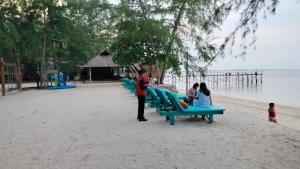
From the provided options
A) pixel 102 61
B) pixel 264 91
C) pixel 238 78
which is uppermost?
pixel 102 61

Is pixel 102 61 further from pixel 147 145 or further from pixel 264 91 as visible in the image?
pixel 147 145

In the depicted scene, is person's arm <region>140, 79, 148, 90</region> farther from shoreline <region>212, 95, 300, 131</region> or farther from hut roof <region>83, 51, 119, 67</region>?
hut roof <region>83, 51, 119, 67</region>

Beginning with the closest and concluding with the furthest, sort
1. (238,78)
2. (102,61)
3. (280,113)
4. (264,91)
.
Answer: (280,113) < (102,61) < (264,91) < (238,78)

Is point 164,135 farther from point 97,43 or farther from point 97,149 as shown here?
point 97,43

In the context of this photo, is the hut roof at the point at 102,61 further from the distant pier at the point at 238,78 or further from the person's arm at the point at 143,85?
the person's arm at the point at 143,85

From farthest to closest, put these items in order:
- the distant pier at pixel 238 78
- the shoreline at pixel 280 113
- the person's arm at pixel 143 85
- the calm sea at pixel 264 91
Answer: the distant pier at pixel 238 78 < the calm sea at pixel 264 91 < the shoreline at pixel 280 113 < the person's arm at pixel 143 85

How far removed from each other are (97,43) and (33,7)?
32311 mm

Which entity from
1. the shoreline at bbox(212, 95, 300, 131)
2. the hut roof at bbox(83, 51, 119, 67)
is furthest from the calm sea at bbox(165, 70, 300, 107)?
the hut roof at bbox(83, 51, 119, 67)

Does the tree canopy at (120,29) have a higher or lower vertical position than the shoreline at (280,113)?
higher

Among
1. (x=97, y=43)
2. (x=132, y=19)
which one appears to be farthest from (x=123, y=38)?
(x=97, y=43)

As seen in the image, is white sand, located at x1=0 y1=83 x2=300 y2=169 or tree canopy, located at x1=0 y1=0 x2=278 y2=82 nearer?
white sand, located at x1=0 y1=83 x2=300 y2=169

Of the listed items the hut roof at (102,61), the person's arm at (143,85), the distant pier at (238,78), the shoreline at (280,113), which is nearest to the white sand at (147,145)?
the person's arm at (143,85)

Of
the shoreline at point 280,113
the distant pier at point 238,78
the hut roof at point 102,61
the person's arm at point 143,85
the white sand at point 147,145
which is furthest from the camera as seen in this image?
the distant pier at point 238,78

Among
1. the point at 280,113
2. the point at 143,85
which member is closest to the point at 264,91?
the point at 280,113
